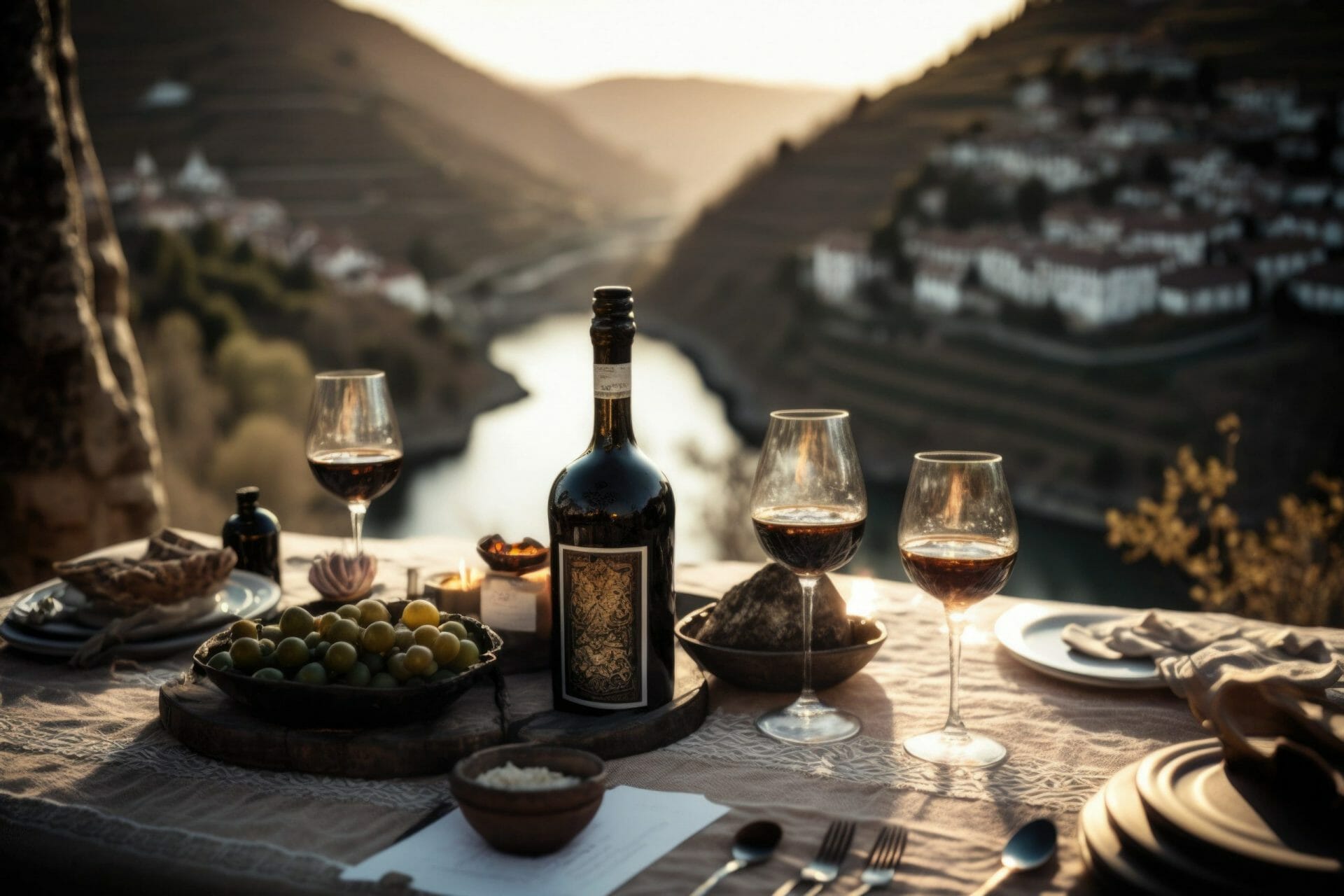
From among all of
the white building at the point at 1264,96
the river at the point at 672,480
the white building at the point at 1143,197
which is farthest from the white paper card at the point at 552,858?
the white building at the point at 1264,96

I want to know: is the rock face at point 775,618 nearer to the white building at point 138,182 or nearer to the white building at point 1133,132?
the white building at point 1133,132

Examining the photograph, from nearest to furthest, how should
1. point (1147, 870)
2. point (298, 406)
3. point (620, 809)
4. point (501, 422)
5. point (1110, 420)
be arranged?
point (1147, 870) < point (620, 809) < point (1110, 420) < point (298, 406) < point (501, 422)

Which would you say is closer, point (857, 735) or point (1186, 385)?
point (857, 735)

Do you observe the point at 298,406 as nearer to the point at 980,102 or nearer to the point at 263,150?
the point at 263,150

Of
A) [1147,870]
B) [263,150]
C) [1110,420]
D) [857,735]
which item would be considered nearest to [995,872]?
[1147,870]

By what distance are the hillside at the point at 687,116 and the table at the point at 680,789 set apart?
84.8m

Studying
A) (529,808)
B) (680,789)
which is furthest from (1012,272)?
(529,808)

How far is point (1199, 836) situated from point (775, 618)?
1.99 feet

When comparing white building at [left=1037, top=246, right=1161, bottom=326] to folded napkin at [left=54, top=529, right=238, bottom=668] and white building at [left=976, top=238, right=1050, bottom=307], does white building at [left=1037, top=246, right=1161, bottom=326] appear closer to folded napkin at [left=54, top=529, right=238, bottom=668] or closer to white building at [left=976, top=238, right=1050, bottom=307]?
white building at [left=976, top=238, right=1050, bottom=307]

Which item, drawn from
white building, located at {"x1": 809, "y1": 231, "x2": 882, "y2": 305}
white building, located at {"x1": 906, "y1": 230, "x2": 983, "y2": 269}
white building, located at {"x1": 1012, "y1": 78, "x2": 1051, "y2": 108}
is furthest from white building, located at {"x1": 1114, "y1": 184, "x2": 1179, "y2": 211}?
white building, located at {"x1": 809, "y1": 231, "x2": 882, "y2": 305}

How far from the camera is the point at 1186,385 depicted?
2888 cm

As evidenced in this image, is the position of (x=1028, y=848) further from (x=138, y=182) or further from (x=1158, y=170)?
(x=138, y=182)

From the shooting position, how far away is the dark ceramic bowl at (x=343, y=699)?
1157mm

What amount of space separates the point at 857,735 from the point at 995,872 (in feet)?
1.07
